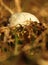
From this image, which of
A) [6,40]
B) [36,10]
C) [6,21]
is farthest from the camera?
[36,10]

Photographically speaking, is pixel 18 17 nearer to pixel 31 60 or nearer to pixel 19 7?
pixel 19 7

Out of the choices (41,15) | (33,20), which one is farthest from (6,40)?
(41,15)

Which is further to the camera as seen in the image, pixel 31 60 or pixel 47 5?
pixel 47 5

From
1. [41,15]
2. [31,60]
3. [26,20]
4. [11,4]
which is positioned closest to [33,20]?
[26,20]

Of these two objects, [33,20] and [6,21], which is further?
[6,21]

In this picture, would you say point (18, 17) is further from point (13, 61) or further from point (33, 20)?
point (13, 61)

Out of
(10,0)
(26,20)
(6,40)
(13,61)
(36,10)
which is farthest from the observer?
(10,0)

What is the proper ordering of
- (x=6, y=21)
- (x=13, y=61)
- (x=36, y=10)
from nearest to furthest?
(x=13, y=61) → (x=6, y=21) → (x=36, y=10)

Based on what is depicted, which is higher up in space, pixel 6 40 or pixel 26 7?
pixel 26 7

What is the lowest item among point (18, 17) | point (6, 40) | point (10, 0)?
point (6, 40)
